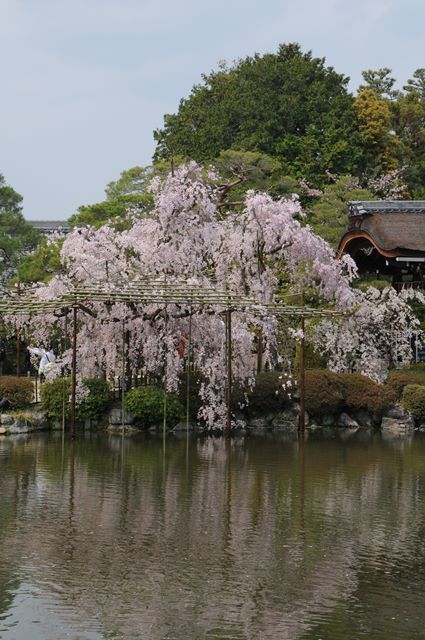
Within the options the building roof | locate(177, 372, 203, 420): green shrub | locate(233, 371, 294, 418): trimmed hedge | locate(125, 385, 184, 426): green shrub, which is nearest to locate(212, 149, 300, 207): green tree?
the building roof

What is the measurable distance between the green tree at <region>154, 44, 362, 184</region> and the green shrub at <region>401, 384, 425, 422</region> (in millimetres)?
22928

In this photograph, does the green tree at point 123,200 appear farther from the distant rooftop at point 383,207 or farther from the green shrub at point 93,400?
the green shrub at point 93,400

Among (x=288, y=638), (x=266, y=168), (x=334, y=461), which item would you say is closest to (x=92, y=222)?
(x=266, y=168)

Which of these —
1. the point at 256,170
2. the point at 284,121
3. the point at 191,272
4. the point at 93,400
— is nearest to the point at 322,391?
the point at 191,272

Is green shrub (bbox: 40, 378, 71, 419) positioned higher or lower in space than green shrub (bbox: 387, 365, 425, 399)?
lower

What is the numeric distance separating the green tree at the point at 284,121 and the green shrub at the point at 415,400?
75.2 feet

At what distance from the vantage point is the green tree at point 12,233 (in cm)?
4697

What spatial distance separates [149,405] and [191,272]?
14.8ft

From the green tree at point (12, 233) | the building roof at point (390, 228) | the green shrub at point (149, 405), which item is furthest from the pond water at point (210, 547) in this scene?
the green tree at point (12, 233)

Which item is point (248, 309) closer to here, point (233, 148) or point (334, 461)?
point (334, 461)

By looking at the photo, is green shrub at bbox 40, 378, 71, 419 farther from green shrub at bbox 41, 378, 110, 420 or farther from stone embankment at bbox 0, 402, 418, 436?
stone embankment at bbox 0, 402, 418, 436

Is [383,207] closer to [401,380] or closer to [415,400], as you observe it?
[401,380]

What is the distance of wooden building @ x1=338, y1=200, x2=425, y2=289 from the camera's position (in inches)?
1323

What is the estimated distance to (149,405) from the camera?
2695 cm
